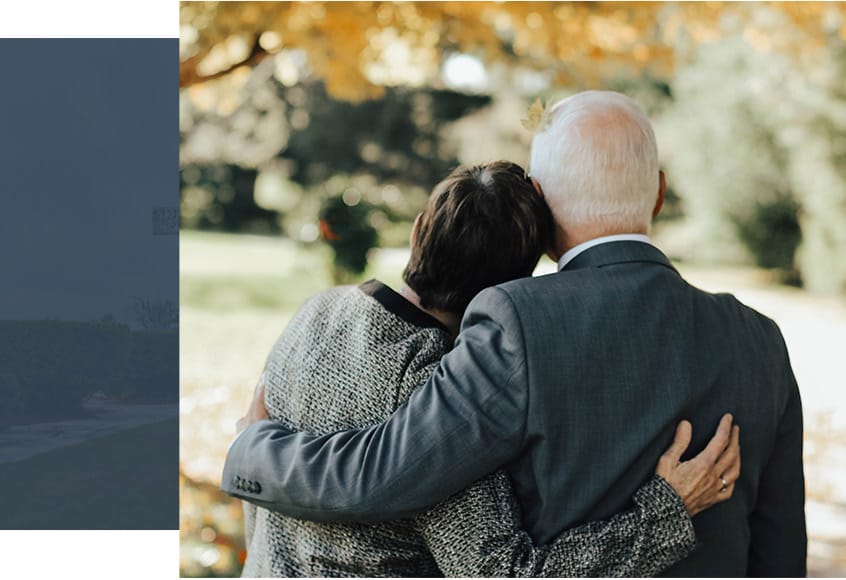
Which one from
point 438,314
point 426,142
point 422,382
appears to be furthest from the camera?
point 426,142

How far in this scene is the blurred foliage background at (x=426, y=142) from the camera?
4125 mm

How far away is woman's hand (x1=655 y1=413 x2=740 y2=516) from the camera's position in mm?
1490

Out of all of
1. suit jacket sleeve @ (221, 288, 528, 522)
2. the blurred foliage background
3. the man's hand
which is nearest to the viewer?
suit jacket sleeve @ (221, 288, 528, 522)

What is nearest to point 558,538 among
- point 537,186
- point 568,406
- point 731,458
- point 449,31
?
point 568,406

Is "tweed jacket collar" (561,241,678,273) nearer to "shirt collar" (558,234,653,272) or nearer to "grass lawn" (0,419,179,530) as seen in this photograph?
"shirt collar" (558,234,653,272)

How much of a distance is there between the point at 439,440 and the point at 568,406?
0.69ft

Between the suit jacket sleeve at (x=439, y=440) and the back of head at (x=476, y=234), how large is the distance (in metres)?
0.11

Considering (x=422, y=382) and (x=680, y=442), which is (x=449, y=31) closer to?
(x=422, y=382)

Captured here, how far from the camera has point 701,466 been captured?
4.90 ft

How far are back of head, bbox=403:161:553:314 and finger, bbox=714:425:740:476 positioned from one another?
1.46ft

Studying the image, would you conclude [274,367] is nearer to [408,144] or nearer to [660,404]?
[660,404]
